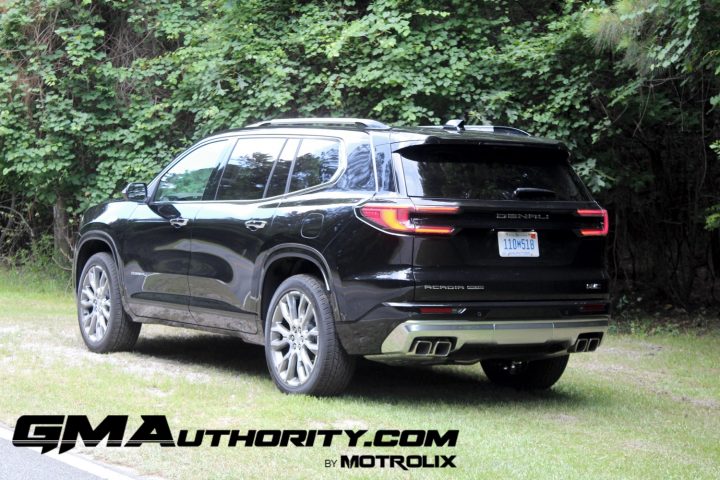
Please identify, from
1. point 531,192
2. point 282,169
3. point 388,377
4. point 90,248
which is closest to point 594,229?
point 531,192

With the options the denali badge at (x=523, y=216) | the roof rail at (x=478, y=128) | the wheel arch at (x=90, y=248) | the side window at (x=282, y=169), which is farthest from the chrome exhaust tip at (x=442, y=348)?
the wheel arch at (x=90, y=248)

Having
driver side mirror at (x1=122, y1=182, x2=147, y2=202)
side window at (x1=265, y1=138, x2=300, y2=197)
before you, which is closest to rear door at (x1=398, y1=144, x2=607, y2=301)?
side window at (x1=265, y1=138, x2=300, y2=197)

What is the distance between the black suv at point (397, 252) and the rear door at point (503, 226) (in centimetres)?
1

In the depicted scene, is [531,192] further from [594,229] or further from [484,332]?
[484,332]

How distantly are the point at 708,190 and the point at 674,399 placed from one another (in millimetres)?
5883

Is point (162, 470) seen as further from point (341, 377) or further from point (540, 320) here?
point (540, 320)

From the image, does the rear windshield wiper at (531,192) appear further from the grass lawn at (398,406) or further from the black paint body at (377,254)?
the grass lawn at (398,406)

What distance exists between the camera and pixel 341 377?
7.73 metres

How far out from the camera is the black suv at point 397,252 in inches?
291

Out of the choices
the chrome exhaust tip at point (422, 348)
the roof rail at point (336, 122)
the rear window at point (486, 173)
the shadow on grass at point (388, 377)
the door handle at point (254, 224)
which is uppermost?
the roof rail at point (336, 122)

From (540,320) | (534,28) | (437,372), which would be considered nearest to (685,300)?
(534,28)

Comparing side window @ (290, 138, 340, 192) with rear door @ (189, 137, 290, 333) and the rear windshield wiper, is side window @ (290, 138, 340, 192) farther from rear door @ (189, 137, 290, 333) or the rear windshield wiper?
the rear windshield wiper

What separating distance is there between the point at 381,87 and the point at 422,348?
228 inches

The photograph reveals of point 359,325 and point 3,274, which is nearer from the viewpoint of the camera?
point 359,325
